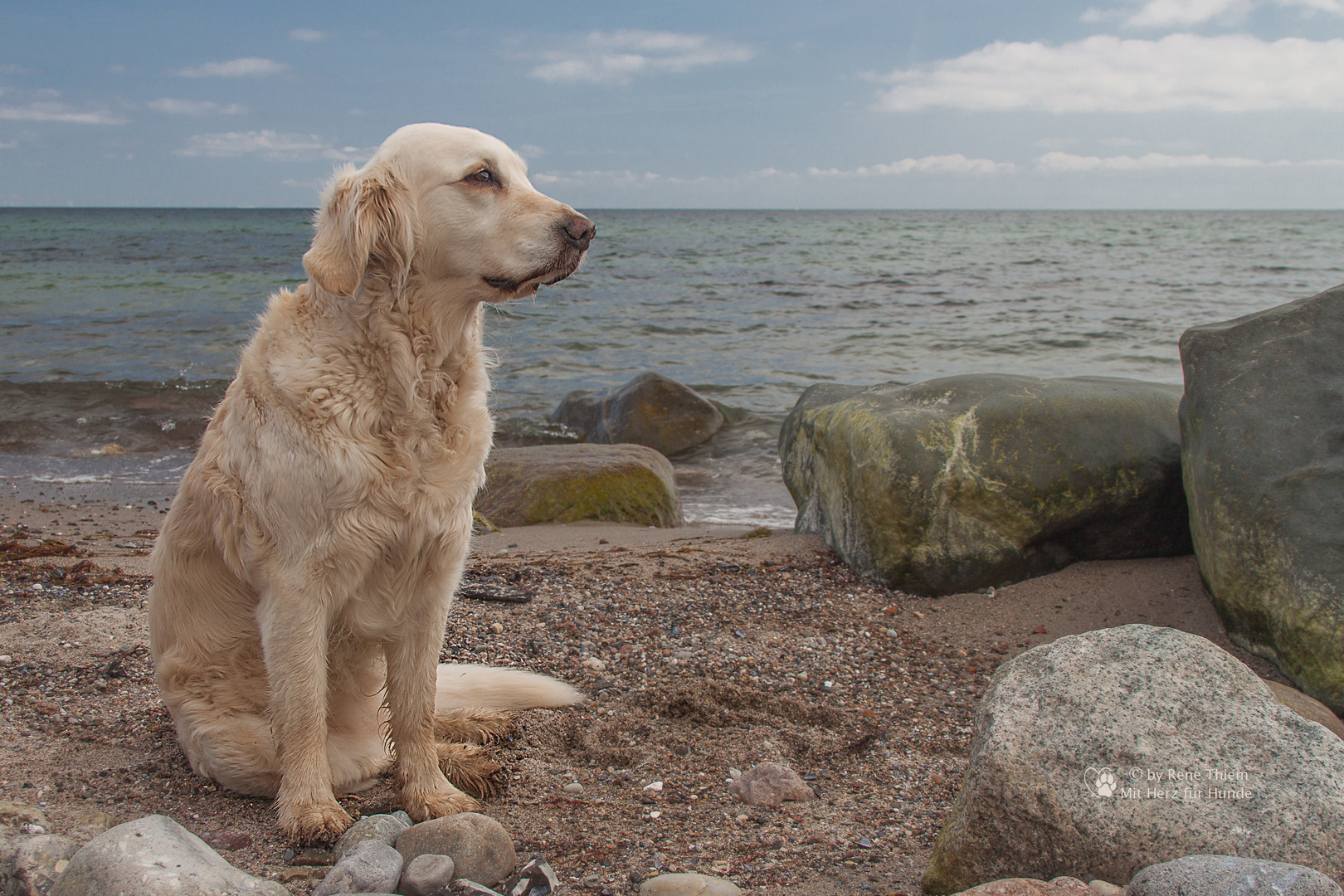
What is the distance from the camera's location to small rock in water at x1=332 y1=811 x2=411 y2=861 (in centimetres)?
262

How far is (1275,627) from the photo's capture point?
377cm

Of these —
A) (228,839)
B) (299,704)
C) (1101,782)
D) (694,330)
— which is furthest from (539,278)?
(694,330)

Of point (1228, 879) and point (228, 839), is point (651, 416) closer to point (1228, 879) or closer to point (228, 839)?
point (228, 839)

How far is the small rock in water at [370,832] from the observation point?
103 inches

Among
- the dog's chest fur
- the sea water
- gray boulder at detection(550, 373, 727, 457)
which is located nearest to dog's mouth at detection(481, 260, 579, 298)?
the dog's chest fur

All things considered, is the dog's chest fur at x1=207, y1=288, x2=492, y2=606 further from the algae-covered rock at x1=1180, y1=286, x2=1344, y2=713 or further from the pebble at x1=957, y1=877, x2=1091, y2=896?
the algae-covered rock at x1=1180, y1=286, x2=1344, y2=713

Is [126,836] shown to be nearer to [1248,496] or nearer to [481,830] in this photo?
[481,830]

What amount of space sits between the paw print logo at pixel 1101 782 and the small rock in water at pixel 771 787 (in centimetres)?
99

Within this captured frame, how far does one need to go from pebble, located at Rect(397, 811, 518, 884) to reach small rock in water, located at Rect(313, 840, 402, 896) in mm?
Answer: 88

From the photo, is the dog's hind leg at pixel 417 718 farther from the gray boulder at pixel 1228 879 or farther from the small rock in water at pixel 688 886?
the gray boulder at pixel 1228 879

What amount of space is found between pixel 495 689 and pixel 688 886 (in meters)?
1.50

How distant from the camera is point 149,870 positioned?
82.5 inches

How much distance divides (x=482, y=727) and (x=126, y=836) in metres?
1.45

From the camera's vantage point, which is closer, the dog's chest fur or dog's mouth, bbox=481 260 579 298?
the dog's chest fur
